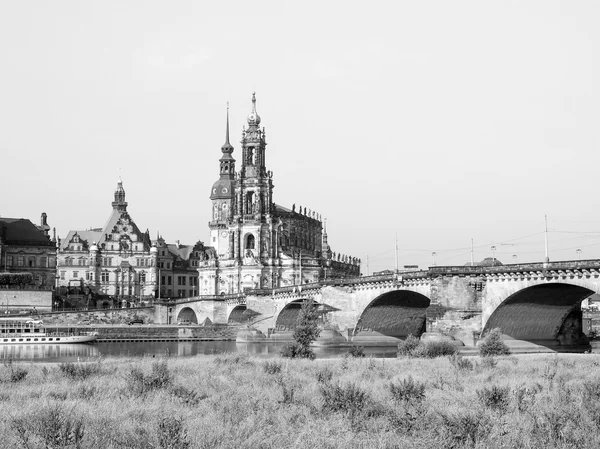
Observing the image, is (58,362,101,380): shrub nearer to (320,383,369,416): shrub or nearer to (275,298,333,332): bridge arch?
(320,383,369,416): shrub

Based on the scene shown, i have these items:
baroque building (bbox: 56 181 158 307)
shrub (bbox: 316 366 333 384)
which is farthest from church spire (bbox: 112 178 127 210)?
shrub (bbox: 316 366 333 384)

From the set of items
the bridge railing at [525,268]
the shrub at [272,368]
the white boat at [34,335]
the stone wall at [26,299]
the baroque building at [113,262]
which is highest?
the baroque building at [113,262]

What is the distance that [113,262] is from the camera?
169 m

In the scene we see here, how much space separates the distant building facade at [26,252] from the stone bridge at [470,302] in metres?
74.4

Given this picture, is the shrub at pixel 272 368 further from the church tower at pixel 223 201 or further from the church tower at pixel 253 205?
the church tower at pixel 223 201

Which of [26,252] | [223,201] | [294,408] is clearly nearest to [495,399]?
[294,408]

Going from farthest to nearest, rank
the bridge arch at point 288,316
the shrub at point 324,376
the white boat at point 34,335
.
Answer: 1. the bridge arch at point 288,316
2. the white boat at point 34,335
3. the shrub at point 324,376

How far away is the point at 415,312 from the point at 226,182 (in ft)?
306

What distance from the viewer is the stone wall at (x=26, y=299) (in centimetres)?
13950

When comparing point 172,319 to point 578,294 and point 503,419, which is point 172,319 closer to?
point 578,294

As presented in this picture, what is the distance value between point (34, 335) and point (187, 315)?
51562 millimetres

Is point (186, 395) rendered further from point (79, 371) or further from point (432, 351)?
point (432, 351)

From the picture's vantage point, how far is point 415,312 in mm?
94750

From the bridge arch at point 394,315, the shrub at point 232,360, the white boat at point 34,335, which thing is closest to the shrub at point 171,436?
the shrub at point 232,360
